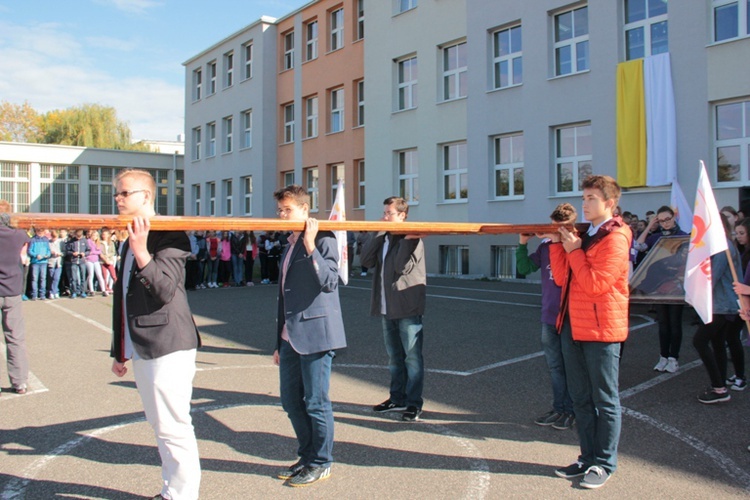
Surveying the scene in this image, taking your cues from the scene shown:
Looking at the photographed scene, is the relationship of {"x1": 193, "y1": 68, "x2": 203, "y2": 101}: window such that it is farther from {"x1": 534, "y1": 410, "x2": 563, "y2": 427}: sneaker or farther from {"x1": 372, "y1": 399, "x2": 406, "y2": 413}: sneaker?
{"x1": 534, "y1": 410, "x2": 563, "y2": 427}: sneaker

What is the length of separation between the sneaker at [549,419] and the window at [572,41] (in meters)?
15.0

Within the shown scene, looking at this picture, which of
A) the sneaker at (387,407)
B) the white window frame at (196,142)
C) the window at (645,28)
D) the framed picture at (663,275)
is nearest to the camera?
the sneaker at (387,407)

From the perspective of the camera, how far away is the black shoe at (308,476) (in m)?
4.30

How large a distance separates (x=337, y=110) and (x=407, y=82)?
5168mm

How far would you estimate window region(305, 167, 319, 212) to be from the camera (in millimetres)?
29891

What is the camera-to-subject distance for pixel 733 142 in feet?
50.4

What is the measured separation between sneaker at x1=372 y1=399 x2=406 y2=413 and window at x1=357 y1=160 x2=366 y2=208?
21.4 metres

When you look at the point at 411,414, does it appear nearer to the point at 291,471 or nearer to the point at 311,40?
the point at 291,471

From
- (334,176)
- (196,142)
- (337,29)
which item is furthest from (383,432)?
(196,142)

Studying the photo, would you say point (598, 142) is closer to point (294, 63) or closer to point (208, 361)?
point (208, 361)

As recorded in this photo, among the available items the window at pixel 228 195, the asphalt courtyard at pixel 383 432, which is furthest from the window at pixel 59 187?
the asphalt courtyard at pixel 383 432

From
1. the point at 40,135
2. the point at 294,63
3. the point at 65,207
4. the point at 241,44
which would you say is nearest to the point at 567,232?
the point at 294,63

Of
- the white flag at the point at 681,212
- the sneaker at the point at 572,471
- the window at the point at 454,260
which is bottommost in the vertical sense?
the sneaker at the point at 572,471

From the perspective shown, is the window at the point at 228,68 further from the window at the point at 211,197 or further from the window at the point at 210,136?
the window at the point at 211,197
